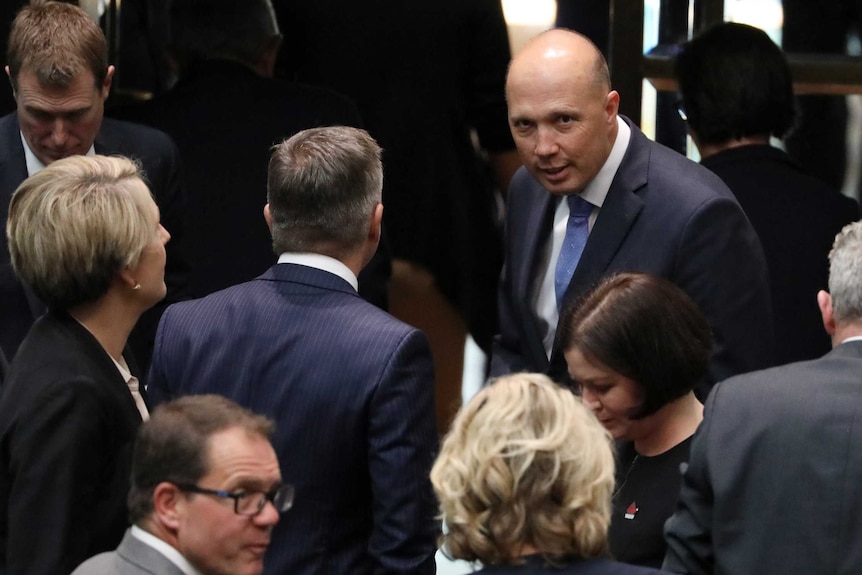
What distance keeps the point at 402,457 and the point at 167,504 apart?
Result: 0.59m

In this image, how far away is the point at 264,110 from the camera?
4.59 metres

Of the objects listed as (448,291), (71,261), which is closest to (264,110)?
(448,291)

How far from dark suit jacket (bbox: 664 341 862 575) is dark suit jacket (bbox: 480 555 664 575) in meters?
0.44

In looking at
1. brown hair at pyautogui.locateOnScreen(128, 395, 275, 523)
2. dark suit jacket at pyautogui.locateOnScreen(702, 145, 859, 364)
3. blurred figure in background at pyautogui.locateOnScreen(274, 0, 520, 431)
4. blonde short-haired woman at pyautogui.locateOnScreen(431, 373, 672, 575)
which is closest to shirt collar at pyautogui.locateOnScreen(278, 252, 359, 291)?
brown hair at pyautogui.locateOnScreen(128, 395, 275, 523)

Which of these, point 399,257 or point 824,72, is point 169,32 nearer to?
point 399,257

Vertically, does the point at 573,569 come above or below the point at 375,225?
below

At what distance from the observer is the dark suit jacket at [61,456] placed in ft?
9.56

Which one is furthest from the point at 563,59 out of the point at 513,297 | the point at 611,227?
the point at 513,297

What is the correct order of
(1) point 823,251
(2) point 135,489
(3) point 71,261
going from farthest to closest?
(1) point 823,251
(3) point 71,261
(2) point 135,489

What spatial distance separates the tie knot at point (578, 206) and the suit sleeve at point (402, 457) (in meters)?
0.83

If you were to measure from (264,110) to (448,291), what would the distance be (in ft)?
3.53

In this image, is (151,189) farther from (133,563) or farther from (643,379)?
(133,563)

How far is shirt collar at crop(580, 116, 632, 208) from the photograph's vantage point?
3.79 m

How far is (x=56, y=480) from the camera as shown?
2.91 meters
